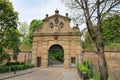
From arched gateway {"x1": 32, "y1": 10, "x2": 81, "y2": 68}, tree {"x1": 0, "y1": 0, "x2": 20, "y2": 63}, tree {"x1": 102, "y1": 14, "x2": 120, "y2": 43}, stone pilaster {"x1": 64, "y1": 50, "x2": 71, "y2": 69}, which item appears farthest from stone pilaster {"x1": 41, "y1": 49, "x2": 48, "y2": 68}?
tree {"x1": 102, "y1": 14, "x2": 120, "y2": 43}

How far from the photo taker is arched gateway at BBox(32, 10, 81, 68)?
A: 42406mm

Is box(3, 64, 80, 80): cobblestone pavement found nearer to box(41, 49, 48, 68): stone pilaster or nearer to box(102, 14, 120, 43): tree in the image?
box(102, 14, 120, 43): tree

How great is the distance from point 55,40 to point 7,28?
15578 mm

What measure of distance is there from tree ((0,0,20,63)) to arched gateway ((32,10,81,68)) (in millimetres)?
14083

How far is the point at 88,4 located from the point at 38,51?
30.4m

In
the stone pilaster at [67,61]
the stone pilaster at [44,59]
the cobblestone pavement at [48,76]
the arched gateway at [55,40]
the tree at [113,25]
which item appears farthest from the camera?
the stone pilaster at [44,59]

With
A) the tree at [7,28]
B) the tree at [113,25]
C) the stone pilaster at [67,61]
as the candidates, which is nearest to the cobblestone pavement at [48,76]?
the tree at [7,28]

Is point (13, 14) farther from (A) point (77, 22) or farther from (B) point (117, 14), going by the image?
(B) point (117, 14)

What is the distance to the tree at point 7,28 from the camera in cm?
2806

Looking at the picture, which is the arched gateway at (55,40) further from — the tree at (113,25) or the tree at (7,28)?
the tree at (113,25)

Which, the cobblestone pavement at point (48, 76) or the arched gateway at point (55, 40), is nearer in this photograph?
the cobblestone pavement at point (48, 76)

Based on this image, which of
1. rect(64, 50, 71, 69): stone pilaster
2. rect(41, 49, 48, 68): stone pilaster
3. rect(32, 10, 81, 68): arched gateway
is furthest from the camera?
rect(41, 49, 48, 68): stone pilaster

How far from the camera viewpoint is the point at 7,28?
29062 millimetres

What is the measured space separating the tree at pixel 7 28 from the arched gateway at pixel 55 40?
14.1 m
